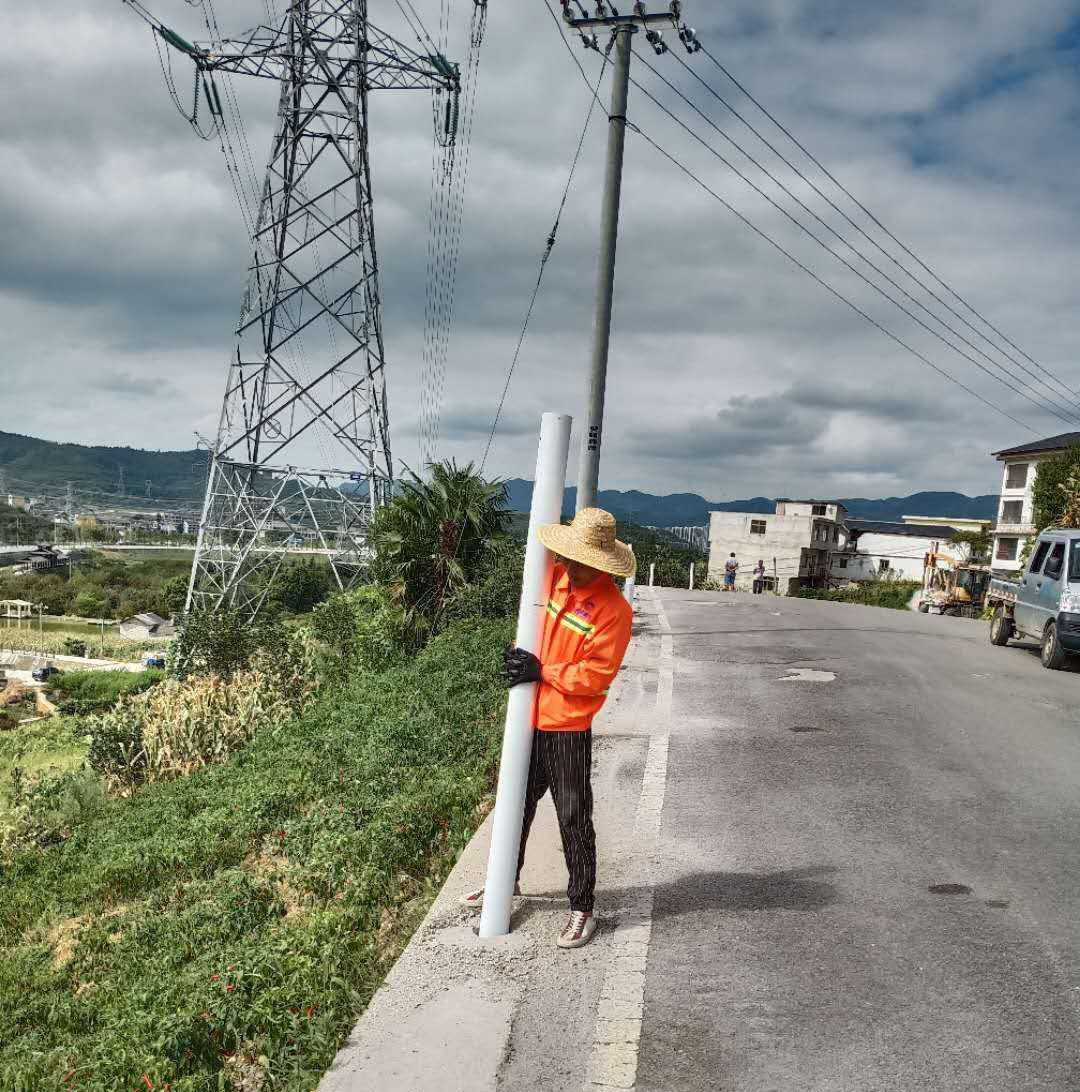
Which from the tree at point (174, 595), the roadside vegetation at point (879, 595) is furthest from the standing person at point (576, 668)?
the tree at point (174, 595)

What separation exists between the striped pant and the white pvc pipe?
117mm

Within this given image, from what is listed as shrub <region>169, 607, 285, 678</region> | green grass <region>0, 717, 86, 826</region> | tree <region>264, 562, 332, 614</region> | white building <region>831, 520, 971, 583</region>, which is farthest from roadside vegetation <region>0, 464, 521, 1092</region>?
white building <region>831, 520, 971, 583</region>

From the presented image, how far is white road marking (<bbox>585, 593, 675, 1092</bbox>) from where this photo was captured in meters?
3.23

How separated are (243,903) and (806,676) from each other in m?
7.89

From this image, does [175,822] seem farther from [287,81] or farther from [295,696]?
[287,81]

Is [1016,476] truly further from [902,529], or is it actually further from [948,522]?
[948,522]

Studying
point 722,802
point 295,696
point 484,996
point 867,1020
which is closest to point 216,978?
point 484,996

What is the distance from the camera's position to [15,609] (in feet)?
302

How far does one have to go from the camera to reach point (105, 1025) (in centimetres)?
443

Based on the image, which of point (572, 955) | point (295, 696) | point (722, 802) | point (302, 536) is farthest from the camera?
point (302, 536)

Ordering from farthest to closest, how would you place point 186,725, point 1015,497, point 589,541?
point 1015,497 < point 186,725 < point 589,541

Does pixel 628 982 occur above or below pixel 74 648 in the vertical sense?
above

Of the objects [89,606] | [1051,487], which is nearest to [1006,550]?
[1051,487]

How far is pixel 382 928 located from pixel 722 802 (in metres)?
2.59
